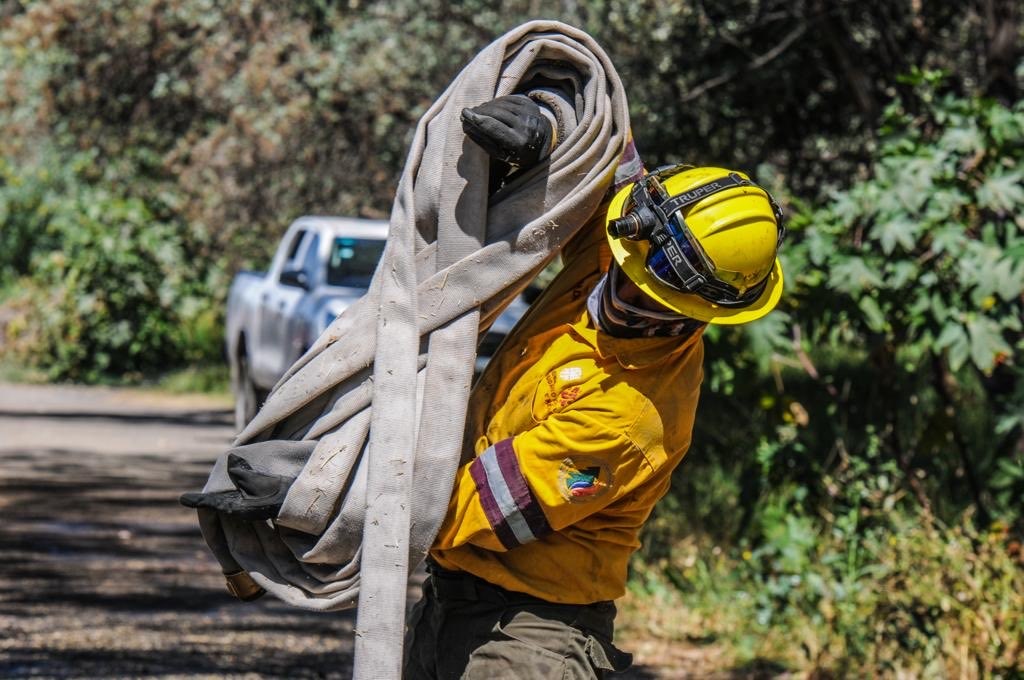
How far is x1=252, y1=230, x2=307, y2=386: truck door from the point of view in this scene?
455 inches

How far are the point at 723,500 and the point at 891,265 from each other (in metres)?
2.40

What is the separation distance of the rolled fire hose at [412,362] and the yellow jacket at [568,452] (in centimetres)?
11

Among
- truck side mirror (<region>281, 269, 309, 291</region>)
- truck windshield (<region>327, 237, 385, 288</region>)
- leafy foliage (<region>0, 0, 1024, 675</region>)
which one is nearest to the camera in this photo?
leafy foliage (<region>0, 0, 1024, 675</region>)

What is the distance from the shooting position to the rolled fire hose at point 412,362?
2.93 metres

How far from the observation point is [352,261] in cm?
1141

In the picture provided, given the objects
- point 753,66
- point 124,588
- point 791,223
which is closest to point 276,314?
point 753,66

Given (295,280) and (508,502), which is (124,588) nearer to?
(295,280)

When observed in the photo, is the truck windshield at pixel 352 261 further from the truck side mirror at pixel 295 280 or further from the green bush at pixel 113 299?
the green bush at pixel 113 299

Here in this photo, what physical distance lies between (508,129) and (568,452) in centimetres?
64

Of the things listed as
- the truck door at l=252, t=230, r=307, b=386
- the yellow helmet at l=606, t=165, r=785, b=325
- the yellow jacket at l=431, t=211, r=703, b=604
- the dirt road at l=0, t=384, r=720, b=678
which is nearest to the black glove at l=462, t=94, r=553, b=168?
the yellow helmet at l=606, t=165, r=785, b=325

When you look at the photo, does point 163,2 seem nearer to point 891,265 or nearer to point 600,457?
point 891,265

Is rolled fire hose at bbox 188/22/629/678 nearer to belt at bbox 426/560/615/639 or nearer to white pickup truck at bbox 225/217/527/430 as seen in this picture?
belt at bbox 426/560/615/639

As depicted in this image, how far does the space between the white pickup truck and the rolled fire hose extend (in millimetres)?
6657

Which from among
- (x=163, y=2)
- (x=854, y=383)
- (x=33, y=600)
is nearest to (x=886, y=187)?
(x=854, y=383)
